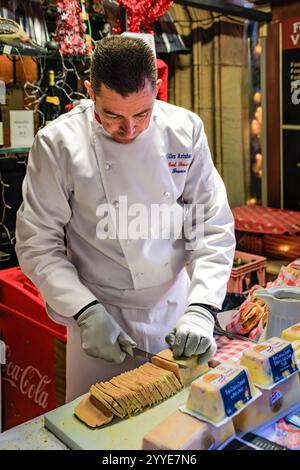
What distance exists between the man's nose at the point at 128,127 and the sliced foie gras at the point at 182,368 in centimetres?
58

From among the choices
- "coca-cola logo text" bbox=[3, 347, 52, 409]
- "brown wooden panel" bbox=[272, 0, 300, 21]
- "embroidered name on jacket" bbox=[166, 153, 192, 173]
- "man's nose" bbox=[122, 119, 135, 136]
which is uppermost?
"brown wooden panel" bbox=[272, 0, 300, 21]

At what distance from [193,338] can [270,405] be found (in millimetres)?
262

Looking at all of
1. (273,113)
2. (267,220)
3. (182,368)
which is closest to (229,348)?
(182,368)

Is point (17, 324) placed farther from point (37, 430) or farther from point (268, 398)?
point (268, 398)

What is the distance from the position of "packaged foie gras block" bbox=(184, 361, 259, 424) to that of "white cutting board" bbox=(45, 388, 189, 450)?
130 mm

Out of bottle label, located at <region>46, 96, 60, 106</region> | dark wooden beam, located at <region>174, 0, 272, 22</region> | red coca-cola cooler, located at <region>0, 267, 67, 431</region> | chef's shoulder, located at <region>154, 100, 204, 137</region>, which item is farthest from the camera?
dark wooden beam, located at <region>174, 0, 272, 22</region>

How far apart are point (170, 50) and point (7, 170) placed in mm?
1224

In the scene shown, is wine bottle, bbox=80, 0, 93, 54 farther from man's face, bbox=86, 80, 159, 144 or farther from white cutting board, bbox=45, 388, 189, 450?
white cutting board, bbox=45, 388, 189, 450

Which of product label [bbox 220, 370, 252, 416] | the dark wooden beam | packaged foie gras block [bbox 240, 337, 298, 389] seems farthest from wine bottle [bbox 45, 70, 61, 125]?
product label [bbox 220, 370, 252, 416]

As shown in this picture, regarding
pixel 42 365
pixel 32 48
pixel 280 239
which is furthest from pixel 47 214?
pixel 280 239

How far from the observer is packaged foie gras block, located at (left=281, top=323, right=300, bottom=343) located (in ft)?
4.61

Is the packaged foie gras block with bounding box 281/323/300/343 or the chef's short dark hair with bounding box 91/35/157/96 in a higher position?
the chef's short dark hair with bounding box 91/35/157/96

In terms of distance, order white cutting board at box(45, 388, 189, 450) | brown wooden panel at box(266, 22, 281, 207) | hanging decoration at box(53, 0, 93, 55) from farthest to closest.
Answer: brown wooden panel at box(266, 22, 281, 207) < hanging decoration at box(53, 0, 93, 55) < white cutting board at box(45, 388, 189, 450)

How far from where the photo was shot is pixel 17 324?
8.66ft
